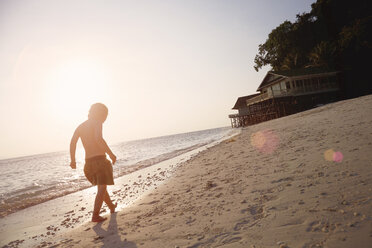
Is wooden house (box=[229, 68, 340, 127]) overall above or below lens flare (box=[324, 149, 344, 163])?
above

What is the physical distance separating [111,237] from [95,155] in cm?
164

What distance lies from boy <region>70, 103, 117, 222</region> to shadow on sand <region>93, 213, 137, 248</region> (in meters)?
0.46

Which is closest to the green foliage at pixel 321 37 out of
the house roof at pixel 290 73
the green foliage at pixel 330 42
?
the green foliage at pixel 330 42

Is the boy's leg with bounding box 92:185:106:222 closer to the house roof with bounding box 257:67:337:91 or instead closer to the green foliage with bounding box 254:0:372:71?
the house roof with bounding box 257:67:337:91

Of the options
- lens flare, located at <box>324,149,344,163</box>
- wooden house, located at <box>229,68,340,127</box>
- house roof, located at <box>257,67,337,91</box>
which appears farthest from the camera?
house roof, located at <box>257,67,337,91</box>

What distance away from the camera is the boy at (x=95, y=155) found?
3971mm

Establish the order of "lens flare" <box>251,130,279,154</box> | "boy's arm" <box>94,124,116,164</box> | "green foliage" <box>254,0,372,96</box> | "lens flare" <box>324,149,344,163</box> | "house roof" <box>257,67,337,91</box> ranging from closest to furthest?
"lens flare" <box>324,149,344,163</box>
"boy's arm" <box>94,124,116,164</box>
"lens flare" <box>251,130,279,154</box>
"house roof" <box>257,67,337,91</box>
"green foliage" <box>254,0,372,96</box>

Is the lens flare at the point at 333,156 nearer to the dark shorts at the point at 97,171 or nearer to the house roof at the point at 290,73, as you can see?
the dark shorts at the point at 97,171

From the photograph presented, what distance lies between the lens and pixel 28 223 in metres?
5.60

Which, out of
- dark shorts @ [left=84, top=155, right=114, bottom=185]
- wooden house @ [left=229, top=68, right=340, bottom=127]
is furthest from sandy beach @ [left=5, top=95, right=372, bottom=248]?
wooden house @ [left=229, top=68, right=340, bottom=127]

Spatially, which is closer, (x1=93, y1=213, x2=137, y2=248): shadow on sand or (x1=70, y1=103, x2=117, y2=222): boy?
(x1=93, y1=213, x2=137, y2=248): shadow on sand

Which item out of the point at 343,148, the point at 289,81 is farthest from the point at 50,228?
the point at 289,81

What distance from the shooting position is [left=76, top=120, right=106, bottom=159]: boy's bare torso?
4027 mm

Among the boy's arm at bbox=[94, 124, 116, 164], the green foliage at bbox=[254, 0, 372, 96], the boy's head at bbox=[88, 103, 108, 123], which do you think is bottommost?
the boy's arm at bbox=[94, 124, 116, 164]
